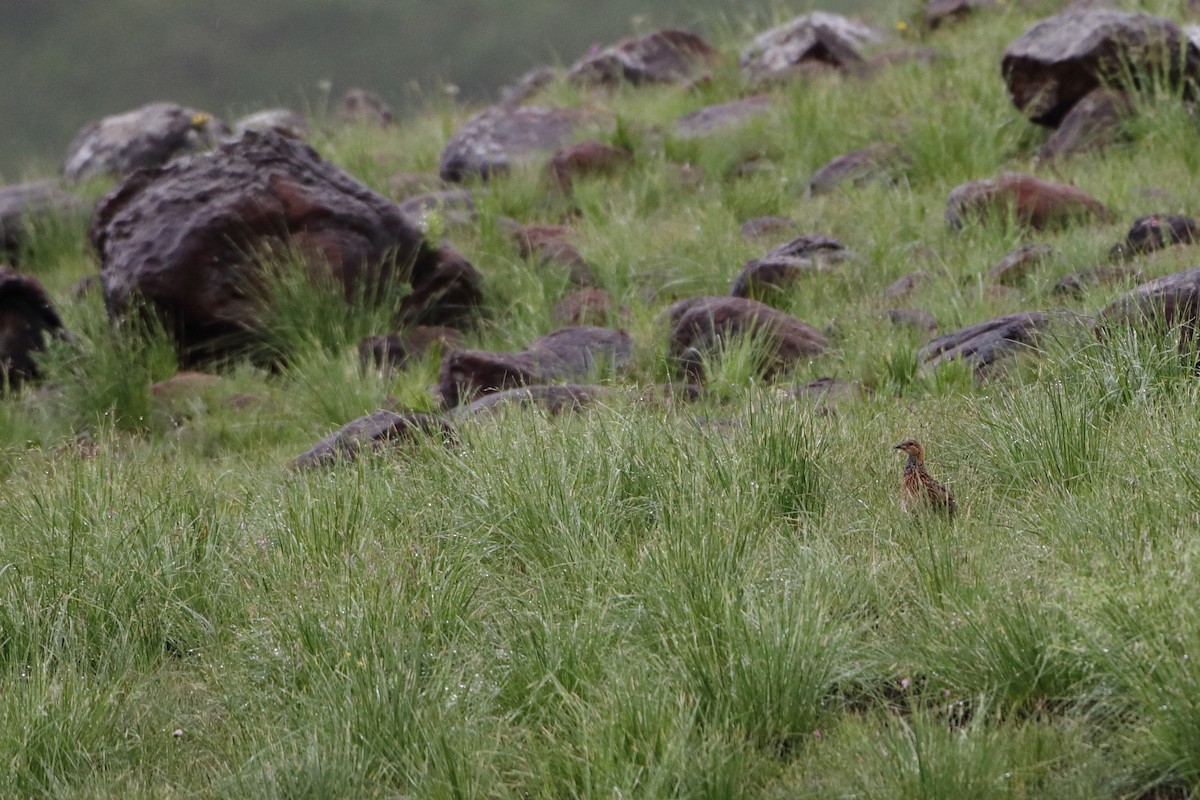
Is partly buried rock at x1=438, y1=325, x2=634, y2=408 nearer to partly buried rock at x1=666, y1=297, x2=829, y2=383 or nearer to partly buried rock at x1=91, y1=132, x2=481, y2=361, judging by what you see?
partly buried rock at x1=666, y1=297, x2=829, y2=383

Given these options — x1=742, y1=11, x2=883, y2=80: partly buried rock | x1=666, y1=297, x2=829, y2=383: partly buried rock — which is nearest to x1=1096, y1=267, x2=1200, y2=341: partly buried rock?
x1=666, y1=297, x2=829, y2=383: partly buried rock

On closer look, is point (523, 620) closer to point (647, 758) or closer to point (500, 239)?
point (647, 758)

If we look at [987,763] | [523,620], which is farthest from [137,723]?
[987,763]

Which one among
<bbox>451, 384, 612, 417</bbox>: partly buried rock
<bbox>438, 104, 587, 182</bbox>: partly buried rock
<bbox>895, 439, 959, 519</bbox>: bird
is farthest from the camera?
<bbox>438, 104, 587, 182</bbox>: partly buried rock

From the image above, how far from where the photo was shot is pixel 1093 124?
9.00m

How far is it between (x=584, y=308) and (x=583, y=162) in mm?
2958

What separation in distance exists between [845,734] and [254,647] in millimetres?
1549

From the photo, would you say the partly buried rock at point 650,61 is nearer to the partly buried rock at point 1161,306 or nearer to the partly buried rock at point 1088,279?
the partly buried rock at point 1088,279

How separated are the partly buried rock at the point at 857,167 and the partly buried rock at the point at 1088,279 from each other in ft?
8.96

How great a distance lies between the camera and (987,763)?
2.76m

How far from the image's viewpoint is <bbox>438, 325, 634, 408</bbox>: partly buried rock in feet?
20.7

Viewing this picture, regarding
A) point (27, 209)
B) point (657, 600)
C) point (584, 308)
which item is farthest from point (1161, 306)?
point (27, 209)

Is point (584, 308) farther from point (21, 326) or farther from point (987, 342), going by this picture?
point (21, 326)

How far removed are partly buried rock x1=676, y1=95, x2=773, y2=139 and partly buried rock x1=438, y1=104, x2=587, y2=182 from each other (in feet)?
3.02
